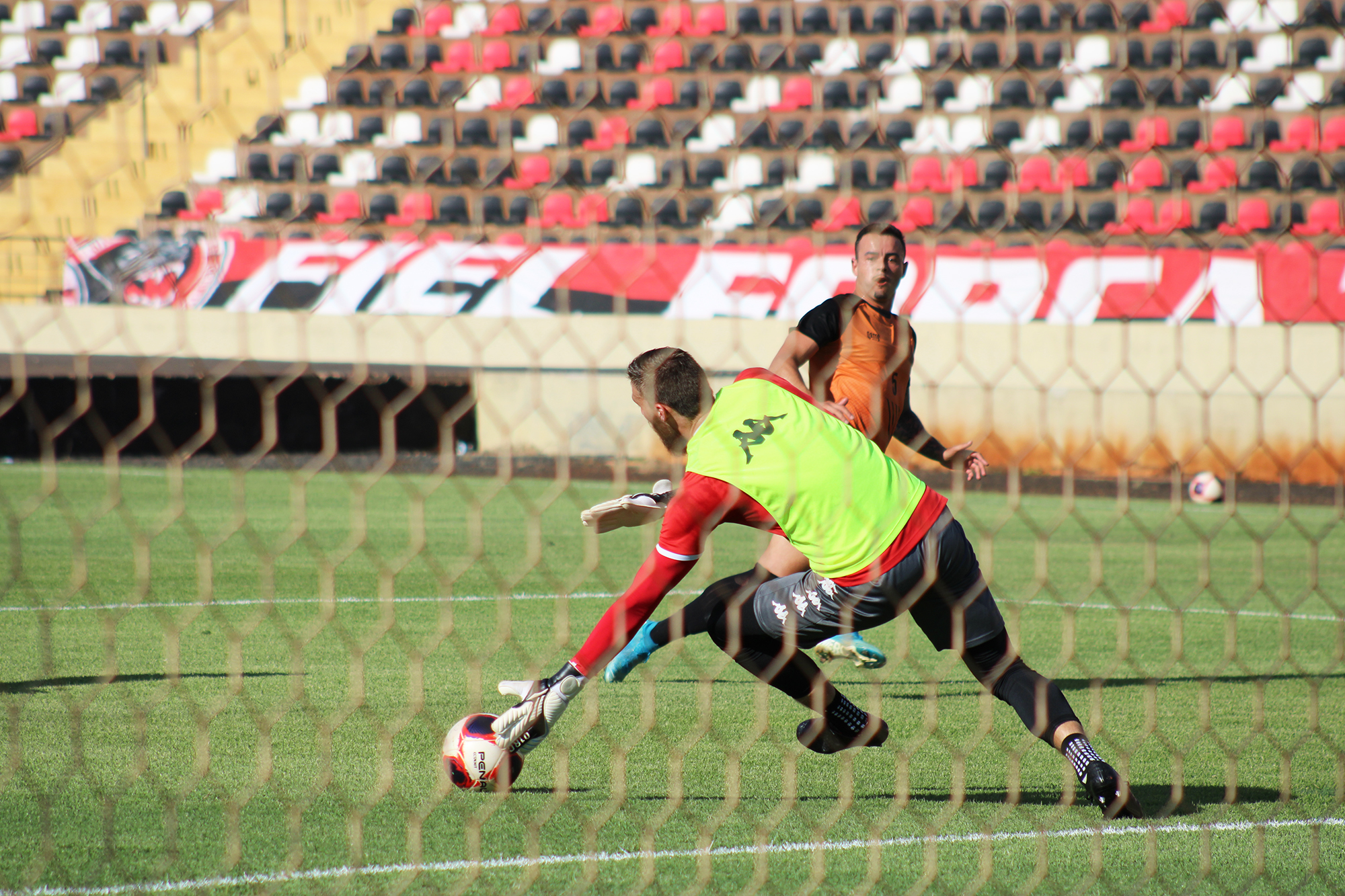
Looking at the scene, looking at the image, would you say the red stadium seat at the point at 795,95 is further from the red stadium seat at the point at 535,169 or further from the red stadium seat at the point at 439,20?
the red stadium seat at the point at 439,20

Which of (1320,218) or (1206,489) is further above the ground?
(1320,218)

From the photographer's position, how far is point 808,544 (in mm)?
3523

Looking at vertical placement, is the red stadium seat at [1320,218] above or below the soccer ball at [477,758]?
below

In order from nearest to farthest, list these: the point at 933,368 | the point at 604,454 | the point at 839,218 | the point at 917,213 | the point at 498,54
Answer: the point at 933,368 → the point at 604,454 → the point at 839,218 → the point at 917,213 → the point at 498,54

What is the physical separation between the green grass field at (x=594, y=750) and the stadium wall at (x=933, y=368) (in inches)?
203

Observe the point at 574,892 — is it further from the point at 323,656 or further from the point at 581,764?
the point at 323,656

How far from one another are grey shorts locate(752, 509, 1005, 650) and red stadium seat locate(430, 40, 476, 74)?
1319cm

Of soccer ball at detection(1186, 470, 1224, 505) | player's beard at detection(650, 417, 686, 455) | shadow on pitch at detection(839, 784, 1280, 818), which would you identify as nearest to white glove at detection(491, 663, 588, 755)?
player's beard at detection(650, 417, 686, 455)

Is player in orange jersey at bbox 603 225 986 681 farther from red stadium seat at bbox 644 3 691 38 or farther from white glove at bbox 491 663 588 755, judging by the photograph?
red stadium seat at bbox 644 3 691 38

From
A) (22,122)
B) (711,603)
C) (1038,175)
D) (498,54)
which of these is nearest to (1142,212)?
(1038,175)

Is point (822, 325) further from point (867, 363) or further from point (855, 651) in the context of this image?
point (855, 651)

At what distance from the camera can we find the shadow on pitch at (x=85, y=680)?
15.9 feet

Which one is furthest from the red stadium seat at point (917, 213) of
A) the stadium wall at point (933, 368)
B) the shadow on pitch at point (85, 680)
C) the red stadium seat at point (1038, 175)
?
the shadow on pitch at point (85, 680)

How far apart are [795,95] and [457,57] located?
189 inches
